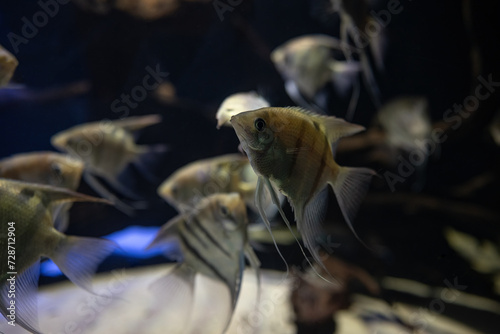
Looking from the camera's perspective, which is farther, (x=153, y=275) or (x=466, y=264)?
(x=153, y=275)

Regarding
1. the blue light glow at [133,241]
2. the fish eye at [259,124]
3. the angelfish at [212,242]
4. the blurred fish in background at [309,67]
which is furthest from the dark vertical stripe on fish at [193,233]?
the blurred fish in background at [309,67]

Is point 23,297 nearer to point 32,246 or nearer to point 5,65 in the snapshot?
point 32,246

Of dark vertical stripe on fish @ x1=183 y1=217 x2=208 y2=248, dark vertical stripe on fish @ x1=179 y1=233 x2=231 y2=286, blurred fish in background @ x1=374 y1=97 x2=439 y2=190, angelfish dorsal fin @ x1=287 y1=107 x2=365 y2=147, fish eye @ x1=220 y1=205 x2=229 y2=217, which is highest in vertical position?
angelfish dorsal fin @ x1=287 y1=107 x2=365 y2=147

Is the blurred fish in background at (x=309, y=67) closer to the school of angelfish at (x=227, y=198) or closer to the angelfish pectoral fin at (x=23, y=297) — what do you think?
the school of angelfish at (x=227, y=198)

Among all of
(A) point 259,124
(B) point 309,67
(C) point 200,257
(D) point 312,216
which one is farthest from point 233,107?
(B) point 309,67

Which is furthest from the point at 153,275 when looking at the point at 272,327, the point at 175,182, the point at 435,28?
the point at 435,28

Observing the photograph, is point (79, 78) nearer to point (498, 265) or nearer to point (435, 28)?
point (435, 28)

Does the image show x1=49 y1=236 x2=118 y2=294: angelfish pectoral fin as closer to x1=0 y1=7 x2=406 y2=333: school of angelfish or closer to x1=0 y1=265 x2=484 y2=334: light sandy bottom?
x1=0 y1=7 x2=406 y2=333: school of angelfish

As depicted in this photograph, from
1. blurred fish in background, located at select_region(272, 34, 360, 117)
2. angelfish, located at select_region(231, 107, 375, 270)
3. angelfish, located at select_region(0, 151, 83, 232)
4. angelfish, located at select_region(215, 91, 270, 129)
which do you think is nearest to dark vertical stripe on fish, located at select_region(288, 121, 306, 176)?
angelfish, located at select_region(231, 107, 375, 270)
